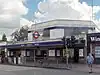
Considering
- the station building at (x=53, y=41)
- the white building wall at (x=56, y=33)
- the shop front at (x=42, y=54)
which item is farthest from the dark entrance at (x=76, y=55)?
the white building wall at (x=56, y=33)

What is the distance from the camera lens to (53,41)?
1912 inches

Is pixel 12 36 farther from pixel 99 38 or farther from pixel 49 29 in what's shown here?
pixel 99 38

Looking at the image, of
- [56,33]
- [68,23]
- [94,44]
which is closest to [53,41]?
[94,44]

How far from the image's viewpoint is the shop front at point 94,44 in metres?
42.9

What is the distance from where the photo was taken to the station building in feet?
164

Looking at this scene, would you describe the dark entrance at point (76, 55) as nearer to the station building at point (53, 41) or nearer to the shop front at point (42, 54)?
the station building at point (53, 41)

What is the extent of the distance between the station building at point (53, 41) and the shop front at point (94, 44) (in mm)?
2376

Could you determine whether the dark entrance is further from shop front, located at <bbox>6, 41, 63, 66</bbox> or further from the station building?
shop front, located at <bbox>6, 41, 63, 66</bbox>

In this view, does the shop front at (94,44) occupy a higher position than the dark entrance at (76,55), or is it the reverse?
the shop front at (94,44)

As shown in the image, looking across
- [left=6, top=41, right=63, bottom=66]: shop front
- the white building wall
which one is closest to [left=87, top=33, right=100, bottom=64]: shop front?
[left=6, top=41, right=63, bottom=66]: shop front

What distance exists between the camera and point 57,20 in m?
60.3

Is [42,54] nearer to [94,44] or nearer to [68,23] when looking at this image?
[68,23]

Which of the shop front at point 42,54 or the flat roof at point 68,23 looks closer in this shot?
the shop front at point 42,54

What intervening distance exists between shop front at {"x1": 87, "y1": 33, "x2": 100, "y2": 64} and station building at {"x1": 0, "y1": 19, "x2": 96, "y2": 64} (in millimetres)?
2376
